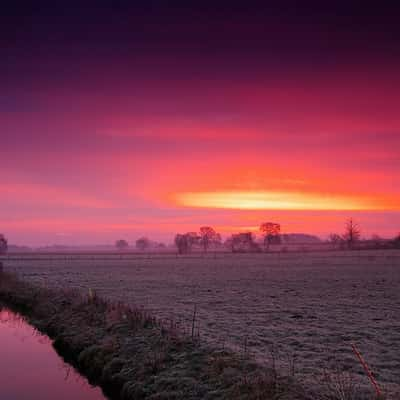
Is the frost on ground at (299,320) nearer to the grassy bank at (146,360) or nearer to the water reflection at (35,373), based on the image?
the grassy bank at (146,360)

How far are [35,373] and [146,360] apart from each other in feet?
17.2

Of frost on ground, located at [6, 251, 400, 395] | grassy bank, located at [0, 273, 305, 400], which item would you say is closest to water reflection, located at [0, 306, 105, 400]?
grassy bank, located at [0, 273, 305, 400]

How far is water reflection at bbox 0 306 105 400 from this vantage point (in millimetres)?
15094

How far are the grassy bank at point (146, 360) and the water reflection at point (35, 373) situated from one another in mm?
456

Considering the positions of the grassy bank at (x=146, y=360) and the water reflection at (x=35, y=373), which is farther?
the water reflection at (x=35, y=373)

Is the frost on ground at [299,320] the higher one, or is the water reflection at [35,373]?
the frost on ground at [299,320]

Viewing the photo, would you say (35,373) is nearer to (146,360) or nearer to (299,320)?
(146,360)

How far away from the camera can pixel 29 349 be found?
21.0 meters

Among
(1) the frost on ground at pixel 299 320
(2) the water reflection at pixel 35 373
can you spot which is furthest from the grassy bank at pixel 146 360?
(1) the frost on ground at pixel 299 320

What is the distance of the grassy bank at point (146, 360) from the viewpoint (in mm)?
11734

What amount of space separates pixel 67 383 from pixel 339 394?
10.0 metres

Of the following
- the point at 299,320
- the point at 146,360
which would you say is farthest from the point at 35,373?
the point at 299,320

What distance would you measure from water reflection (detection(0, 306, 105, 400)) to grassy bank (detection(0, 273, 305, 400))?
1.49 ft

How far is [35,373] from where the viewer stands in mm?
17375
